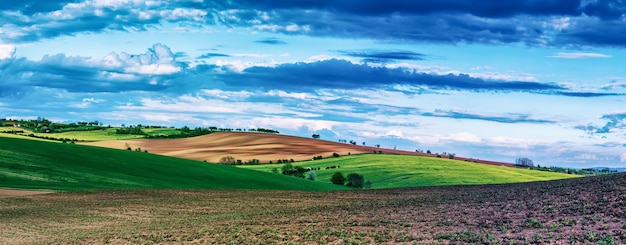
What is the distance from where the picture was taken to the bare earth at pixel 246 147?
330 feet

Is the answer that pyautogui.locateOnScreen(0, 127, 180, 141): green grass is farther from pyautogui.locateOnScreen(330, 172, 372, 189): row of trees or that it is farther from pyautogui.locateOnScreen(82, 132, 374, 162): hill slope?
pyautogui.locateOnScreen(330, 172, 372, 189): row of trees

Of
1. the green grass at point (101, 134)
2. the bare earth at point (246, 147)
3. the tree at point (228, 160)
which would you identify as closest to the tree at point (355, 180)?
the bare earth at point (246, 147)

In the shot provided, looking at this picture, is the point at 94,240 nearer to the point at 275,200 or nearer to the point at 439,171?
the point at 275,200

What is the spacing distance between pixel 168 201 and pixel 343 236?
2473 centimetres

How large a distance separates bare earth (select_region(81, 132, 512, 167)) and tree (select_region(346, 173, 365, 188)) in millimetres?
18554

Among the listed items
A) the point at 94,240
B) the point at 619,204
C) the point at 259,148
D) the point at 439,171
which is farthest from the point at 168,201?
the point at 259,148

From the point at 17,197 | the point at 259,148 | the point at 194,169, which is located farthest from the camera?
the point at 259,148

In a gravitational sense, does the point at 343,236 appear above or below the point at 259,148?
below

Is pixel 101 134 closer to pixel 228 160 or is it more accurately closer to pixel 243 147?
pixel 243 147

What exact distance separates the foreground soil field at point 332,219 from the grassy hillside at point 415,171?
1437 inches

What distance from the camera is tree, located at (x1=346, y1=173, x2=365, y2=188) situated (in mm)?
81688

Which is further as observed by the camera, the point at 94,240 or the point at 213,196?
the point at 213,196

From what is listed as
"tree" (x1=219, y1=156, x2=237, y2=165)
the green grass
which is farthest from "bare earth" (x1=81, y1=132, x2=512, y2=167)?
the green grass

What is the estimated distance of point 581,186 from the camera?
35.0 meters
